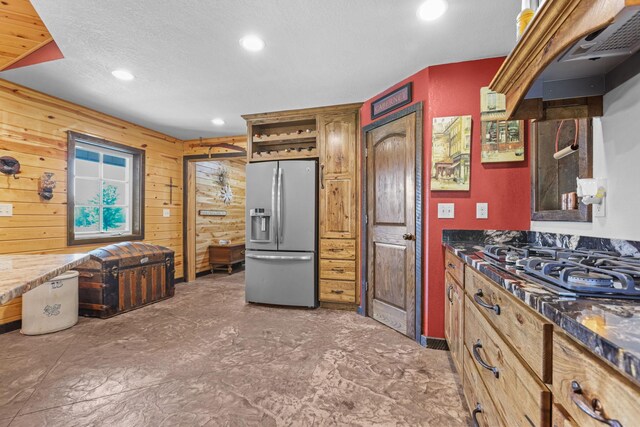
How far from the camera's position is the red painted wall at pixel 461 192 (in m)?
2.33

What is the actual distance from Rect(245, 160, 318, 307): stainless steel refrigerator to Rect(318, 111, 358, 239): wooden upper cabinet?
14 cm

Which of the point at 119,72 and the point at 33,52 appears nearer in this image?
the point at 33,52

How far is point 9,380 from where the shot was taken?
6.54ft

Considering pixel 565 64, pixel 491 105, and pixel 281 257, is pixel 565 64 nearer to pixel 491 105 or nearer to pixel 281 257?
pixel 491 105

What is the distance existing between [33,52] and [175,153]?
2.45 m

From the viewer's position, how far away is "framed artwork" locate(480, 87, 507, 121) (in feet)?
7.50

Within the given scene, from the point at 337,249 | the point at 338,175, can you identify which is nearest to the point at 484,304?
the point at 337,249

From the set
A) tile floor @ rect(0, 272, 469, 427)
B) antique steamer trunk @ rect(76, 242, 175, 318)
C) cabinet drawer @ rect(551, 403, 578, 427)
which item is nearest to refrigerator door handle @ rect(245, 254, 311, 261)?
tile floor @ rect(0, 272, 469, 427)

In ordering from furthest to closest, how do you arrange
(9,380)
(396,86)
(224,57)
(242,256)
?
(242,256) → (396,86) → (224,57) → (9,380)

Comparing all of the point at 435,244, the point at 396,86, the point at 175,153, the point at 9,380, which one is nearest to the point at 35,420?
the point at 9,380

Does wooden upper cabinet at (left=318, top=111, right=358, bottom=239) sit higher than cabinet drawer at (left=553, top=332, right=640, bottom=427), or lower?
higher

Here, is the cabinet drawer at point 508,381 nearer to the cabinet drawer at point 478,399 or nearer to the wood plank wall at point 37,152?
the cabinet drawer at point 478,399

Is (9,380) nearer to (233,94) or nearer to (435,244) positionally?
(233,94)

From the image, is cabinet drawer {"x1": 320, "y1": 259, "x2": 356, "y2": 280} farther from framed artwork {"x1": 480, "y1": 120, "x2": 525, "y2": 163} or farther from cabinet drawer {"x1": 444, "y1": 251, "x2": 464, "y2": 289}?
framed artwork {"x1": 480, "y1": 120, "x2": 525, "y2": 163}
